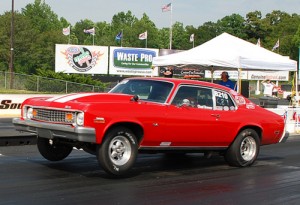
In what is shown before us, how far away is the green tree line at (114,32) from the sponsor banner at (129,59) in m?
12.4

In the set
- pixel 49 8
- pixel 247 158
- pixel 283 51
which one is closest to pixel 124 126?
pixel 247 158

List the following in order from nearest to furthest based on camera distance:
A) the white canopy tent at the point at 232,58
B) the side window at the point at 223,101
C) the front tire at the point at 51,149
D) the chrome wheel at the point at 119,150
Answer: the chrome wheel at the point at 119,150
the front tire at the point at 51,149
the side window at the point at 223,101
the white canopy tent at the point at 232,58

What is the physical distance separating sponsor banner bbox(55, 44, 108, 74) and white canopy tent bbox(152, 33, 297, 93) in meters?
36.5

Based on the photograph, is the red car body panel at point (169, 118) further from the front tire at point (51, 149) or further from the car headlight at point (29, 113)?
the front tire at point (51, 149)

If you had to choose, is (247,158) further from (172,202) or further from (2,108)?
(2,108)

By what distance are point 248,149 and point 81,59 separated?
145ft

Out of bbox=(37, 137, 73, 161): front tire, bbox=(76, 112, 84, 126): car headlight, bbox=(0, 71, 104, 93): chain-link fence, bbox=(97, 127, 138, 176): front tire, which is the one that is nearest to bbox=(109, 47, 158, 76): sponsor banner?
bbox=(0, 71, 104, 93): chain-link fence

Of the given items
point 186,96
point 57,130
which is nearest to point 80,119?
point 57,130

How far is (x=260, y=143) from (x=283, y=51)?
8999 centimetres

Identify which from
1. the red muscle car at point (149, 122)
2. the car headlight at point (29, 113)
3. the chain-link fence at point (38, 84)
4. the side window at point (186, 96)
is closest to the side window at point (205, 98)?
the red muscle car at point (149, 122)

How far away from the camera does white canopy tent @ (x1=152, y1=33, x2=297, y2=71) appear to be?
49.8ft

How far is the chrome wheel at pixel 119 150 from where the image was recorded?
7.36 metres

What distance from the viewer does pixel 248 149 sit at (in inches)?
369

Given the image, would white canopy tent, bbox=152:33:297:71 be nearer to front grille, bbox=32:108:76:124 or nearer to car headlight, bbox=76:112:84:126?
front grille, bbox=32:108:76:124
